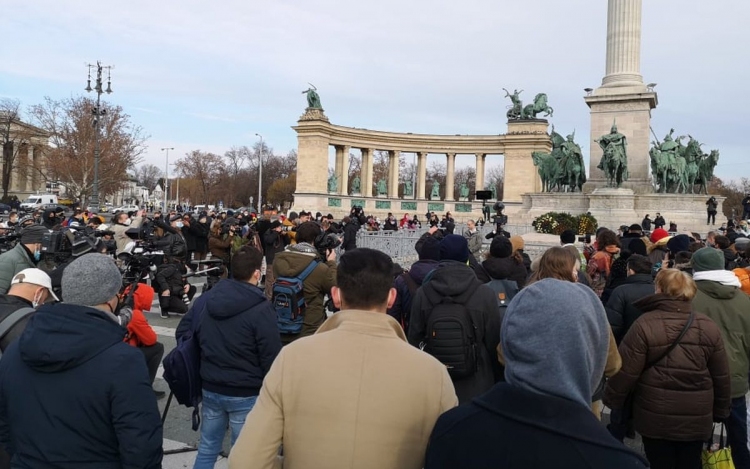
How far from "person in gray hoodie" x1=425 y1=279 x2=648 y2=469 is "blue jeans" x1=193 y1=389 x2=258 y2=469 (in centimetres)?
237

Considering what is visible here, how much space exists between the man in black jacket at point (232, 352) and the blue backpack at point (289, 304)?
103 cm

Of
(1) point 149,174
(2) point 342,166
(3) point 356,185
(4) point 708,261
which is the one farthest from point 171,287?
(1) point 149,174

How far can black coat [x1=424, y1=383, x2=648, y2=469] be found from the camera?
1.64 metres

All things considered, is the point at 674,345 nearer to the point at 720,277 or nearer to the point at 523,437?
the point at 720,277

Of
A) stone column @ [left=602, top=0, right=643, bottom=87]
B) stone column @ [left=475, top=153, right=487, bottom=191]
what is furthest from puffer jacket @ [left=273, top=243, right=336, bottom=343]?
stone column @ [left=475, top=153, right=487, bottom=191]

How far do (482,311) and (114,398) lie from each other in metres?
2.27

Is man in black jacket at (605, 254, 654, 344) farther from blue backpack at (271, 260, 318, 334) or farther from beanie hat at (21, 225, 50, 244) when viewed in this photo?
beanie hat at (21, 225, 50, 244)

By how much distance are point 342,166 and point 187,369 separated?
57975 mm

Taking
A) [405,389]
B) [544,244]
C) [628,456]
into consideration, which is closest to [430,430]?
[405,389]

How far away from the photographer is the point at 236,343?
388 cm

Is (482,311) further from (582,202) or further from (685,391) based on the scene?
(582,202)

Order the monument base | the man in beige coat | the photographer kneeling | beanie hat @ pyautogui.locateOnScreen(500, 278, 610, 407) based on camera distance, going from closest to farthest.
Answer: beanie hat @ pyautogui.locateOnScreen(500, 278, 610, 407) → the man in beige coat → the photographer kneeling → the monument base

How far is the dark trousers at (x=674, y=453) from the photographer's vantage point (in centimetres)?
383

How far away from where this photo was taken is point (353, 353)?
209cm
